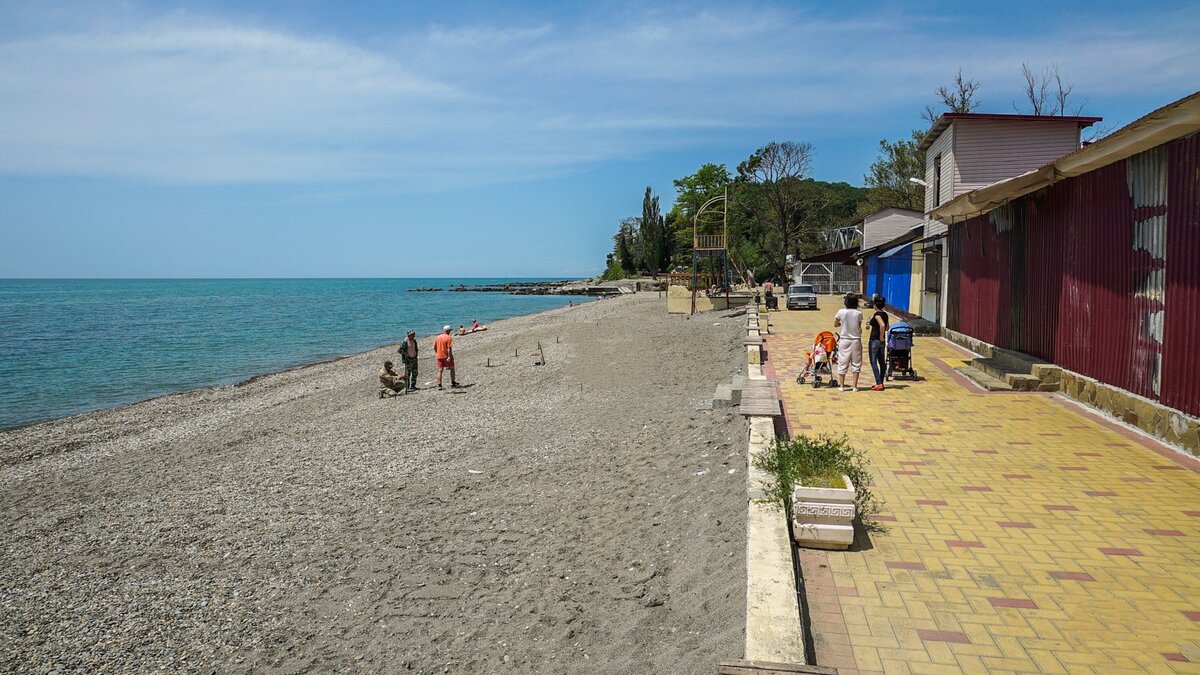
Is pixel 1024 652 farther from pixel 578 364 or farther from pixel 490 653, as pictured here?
pixel 578 364

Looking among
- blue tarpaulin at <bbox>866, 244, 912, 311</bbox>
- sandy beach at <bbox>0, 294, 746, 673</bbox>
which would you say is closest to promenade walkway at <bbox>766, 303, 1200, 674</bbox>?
sandy beach at <bbox>0, 294, 746, 673</bbox>

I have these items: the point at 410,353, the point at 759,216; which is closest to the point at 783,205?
the point at 759,216

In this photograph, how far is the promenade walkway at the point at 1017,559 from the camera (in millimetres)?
3689

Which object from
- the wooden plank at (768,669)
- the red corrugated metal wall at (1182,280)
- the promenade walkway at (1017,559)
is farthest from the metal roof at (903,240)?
the wooden plank at (768,669)

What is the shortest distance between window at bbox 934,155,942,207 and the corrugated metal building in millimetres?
5916

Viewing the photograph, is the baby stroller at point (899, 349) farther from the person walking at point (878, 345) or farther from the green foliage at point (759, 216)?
the green foliage at point (759, 216)

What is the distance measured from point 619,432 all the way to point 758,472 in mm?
4861

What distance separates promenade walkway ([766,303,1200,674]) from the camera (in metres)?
3.69

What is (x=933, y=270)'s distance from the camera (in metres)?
19.7

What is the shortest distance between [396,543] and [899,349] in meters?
8.40

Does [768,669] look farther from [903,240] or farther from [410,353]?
[903,240]

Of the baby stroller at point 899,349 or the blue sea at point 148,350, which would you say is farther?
the blue sea at point 148,350

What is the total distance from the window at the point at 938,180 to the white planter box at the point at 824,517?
16293 mm

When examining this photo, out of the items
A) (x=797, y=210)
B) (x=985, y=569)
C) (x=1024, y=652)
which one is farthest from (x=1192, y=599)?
(x=797, y=210)
